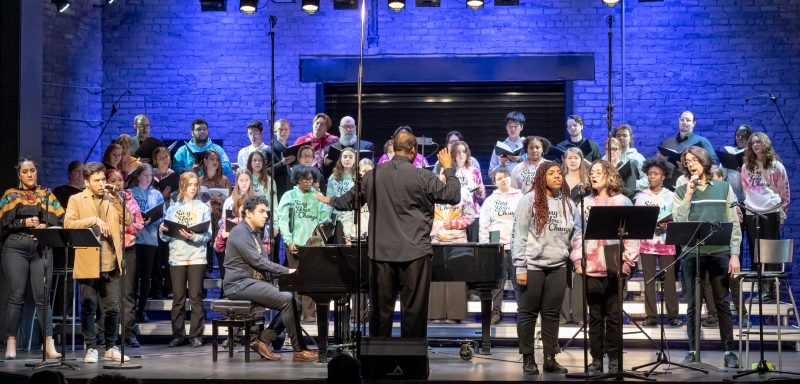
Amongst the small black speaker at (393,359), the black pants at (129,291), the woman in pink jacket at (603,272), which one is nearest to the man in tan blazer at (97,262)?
the black pants at (129,291)

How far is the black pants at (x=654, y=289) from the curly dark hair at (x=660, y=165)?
3.03 feet

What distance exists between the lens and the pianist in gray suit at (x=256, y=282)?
29.6 feet

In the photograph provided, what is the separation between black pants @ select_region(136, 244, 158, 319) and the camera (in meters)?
10.7

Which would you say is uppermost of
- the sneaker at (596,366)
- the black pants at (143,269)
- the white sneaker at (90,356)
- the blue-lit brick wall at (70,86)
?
the blue-lit brick wall at (70,86)

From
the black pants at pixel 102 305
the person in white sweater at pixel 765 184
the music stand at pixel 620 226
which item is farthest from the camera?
the person in white sweater at pixel 765 184

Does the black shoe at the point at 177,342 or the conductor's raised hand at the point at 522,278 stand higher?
the conductor's raised hand at the point at 522,278

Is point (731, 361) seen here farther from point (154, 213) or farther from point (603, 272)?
point (154, 213)

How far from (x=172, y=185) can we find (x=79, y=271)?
8.61 ft

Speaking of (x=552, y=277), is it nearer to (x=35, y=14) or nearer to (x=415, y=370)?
(x=415, y=370)

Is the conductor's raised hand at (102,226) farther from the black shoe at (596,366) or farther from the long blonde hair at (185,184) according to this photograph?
the black shoe at (596,366)

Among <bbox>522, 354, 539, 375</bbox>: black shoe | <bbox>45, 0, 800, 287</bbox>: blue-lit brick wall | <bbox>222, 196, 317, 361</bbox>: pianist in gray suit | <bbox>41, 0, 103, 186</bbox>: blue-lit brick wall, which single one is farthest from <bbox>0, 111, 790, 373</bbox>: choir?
<bbox>45, 0, 800, 287</bbox>: blue-lit brick wall

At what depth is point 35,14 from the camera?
10.9 metres

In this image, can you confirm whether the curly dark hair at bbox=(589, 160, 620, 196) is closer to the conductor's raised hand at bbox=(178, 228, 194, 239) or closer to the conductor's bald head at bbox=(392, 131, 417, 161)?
the conductor's bald head at bbox=(392, 131, 417, 161)

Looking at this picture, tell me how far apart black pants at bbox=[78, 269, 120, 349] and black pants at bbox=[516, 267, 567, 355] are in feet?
11.9
